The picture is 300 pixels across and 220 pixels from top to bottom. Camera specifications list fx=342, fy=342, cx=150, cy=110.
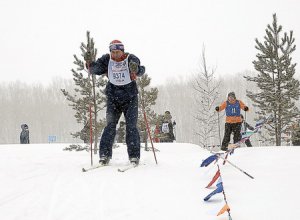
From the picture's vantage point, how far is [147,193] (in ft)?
10.4

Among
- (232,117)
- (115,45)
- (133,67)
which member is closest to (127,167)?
(133,67)

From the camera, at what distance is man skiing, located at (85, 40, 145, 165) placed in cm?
515

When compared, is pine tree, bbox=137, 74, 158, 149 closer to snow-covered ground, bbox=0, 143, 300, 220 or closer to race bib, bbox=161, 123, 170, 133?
race bib, bbox=161, 123, 170, 133

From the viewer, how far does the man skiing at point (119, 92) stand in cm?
515

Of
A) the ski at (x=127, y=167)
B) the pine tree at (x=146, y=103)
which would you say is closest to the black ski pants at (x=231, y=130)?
the pine tree at (x=146, y=103)

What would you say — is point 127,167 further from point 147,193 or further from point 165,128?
point 165,128

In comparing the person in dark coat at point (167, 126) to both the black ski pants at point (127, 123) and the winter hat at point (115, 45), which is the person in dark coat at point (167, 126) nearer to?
the black ski pants at point (127, 123)

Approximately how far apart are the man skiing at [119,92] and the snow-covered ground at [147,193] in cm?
59

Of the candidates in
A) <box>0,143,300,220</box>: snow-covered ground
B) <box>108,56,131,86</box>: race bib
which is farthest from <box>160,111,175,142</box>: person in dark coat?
<box>0,143,300,220</box>: snow-covered ground

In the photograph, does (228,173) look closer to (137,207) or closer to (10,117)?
(137,207)

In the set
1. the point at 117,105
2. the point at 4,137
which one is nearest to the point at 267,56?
the point at 117,105

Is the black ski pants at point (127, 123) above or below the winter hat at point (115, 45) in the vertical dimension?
below

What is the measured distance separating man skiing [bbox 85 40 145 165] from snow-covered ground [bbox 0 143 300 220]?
59 centimetres

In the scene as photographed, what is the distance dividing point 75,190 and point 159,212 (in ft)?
3.57
